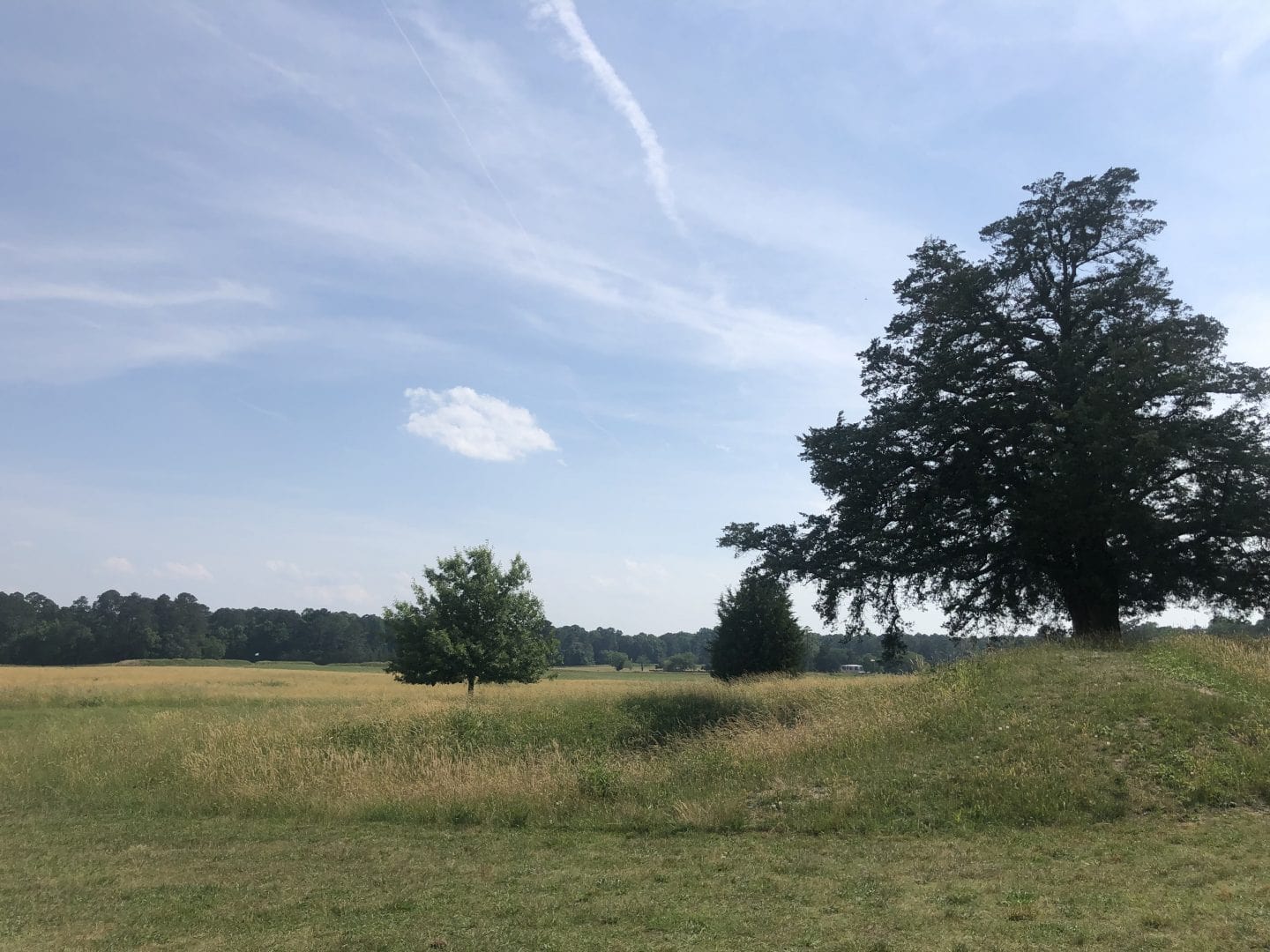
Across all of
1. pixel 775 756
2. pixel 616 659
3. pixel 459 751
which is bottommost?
pixel 616 659

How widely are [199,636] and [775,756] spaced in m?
130

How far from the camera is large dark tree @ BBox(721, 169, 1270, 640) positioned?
1911 centimetres

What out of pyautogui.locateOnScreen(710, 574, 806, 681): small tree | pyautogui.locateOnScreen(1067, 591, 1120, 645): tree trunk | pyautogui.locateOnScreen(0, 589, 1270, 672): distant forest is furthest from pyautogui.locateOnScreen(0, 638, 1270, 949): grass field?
pyautogui.locateOnScreen(0, 589, 1270, 672): distant forest

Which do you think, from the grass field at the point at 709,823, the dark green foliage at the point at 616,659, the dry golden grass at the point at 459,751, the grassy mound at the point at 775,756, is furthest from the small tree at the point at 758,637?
the dark green foliage at the point at 616,659

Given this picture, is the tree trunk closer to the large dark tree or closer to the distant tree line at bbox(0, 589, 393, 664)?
the large dark tree

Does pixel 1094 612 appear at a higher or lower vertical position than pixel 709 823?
higher

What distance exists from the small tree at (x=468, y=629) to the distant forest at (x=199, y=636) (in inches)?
2335

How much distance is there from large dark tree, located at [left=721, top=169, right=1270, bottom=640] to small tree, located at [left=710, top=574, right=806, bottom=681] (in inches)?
606

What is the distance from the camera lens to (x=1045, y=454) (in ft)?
66.0

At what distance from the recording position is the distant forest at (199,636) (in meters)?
108

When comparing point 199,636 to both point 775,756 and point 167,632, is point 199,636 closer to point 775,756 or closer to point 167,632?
point 167,632

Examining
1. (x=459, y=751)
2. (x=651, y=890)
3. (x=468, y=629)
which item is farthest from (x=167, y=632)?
(x=651, y=890)

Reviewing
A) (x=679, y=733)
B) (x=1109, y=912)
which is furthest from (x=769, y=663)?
(x=1109, y=912)

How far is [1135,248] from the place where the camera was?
73.3ft
